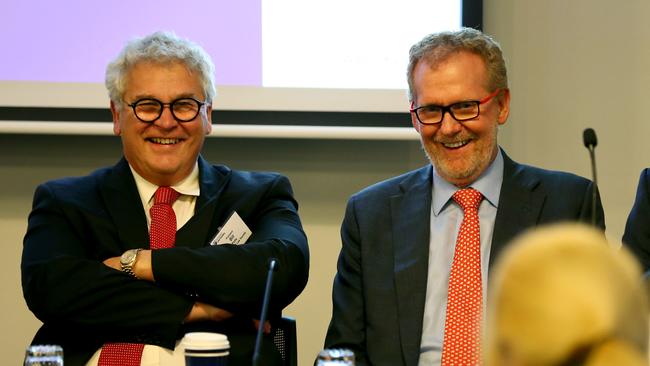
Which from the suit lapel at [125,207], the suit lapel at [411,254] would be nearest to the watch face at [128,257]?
the suit lapel at [125,207]

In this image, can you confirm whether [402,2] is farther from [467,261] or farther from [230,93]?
[467,261]

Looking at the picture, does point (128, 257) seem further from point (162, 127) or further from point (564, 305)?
point (564, 305)

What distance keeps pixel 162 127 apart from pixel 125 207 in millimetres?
276

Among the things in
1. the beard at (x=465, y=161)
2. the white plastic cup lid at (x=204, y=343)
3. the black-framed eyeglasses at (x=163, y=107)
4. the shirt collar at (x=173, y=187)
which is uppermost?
the black-framed eyeglasses at (x=163, y=107)

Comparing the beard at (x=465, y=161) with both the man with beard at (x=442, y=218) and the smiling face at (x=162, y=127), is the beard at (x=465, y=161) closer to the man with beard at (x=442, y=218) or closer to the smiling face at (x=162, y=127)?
the man with beard at (x=442, y=218)

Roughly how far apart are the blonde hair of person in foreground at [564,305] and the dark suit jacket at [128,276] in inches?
86.0

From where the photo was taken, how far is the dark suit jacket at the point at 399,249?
8.50 ft

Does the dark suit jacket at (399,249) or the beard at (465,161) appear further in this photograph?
the beard at (465,161)

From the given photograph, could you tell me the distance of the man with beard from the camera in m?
2.57

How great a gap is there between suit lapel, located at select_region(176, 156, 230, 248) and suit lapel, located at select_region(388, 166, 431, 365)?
571 mm

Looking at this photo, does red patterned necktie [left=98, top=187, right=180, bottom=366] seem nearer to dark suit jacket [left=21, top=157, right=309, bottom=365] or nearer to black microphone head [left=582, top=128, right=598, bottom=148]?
dark suit jacket [left=21, top=157, right=309, bottom=365]

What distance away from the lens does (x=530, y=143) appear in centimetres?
408

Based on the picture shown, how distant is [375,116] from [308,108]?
0.29 meters

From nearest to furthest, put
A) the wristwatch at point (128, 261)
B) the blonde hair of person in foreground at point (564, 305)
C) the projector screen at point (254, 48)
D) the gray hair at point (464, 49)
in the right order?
the blonde hair of person in foreground at point (564, 305), the wristwatch at point (128, 261), the gray hair at point (464, 49), the projector screen at point (254, 48)
